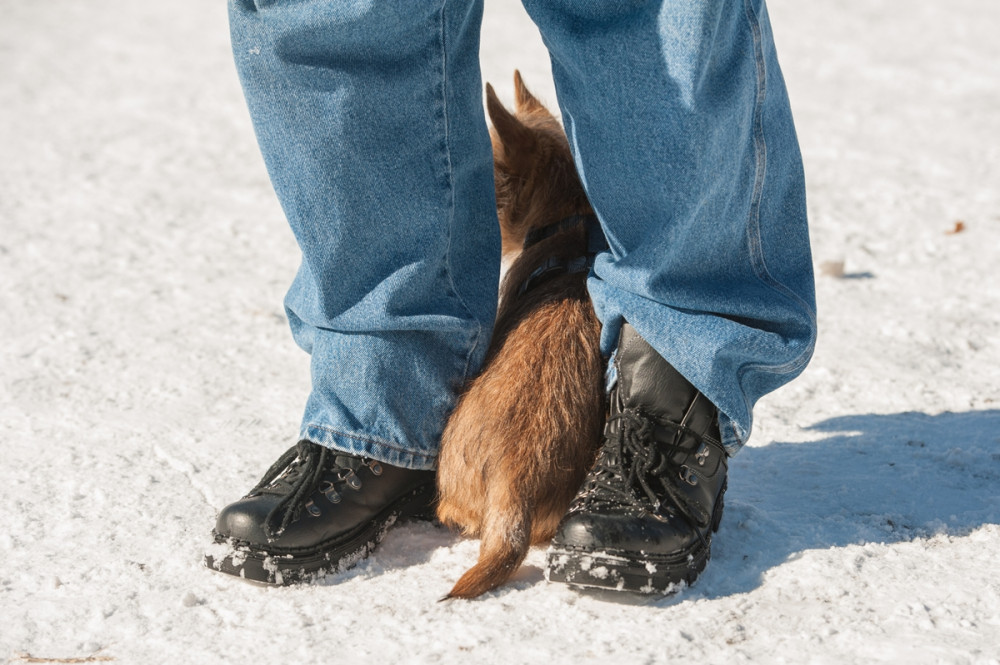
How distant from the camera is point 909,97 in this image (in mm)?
5160

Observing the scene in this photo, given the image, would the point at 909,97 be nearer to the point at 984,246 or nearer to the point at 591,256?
the point at 984,246

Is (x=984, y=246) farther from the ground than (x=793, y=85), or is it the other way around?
(x=793, y=85)

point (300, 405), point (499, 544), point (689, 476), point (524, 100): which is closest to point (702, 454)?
point (689, 476)

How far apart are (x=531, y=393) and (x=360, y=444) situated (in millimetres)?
351

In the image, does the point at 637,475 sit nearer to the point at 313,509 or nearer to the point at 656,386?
the point at 656,386

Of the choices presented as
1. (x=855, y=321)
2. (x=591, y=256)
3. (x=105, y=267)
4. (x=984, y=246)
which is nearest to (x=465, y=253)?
(x=591, y=256)

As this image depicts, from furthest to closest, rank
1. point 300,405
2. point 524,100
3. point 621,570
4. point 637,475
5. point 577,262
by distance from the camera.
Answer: point 300,405 < point 524,100 < point 577,262 < point 637,475 < point 621,570

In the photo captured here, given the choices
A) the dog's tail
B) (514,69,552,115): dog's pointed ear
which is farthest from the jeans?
(514,69,552,115): dog's pointed ear

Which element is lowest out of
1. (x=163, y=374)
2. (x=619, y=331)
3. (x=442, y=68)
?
(x=163, y=374)

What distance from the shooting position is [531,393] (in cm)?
179

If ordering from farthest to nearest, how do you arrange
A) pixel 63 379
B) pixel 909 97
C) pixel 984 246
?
pixel 909 97 → pixel 984 246 → pixel 63 379

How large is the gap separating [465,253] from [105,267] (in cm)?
200

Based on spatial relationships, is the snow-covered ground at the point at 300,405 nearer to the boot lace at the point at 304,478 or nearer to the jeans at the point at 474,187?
the boot lace at the point at 304,478

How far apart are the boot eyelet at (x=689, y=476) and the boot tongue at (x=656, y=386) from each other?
0.09 m
